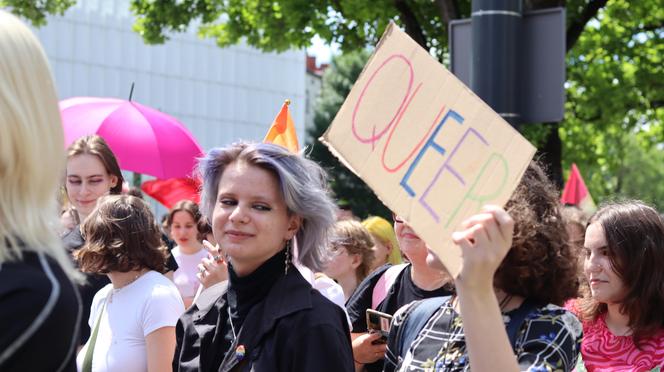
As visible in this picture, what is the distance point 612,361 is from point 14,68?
2.60 meters

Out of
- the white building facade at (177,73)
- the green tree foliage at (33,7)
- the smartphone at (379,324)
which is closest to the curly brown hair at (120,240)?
the smartphone at (379,324)

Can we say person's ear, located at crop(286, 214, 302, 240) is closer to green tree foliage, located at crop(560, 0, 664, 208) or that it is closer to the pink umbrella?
the pink umbrella

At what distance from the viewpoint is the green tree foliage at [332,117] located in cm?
3684

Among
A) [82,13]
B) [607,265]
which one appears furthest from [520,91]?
[82,13]

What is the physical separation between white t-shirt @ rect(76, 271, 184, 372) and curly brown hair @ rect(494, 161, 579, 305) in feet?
6.17

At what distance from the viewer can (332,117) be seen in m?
38.9

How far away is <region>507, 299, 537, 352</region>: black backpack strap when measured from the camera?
246cm

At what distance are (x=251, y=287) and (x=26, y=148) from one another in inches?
55.6

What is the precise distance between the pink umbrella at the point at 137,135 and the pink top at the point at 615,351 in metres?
3.37

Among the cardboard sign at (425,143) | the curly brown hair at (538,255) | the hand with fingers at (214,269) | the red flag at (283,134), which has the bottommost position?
the hand with fingers at (214,269)

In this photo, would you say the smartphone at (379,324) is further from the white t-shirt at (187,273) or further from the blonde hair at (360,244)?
the white t-shirt at (187,273)

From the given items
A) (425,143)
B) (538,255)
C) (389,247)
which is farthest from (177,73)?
(425,143)

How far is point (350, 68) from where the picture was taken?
39188 millimetres

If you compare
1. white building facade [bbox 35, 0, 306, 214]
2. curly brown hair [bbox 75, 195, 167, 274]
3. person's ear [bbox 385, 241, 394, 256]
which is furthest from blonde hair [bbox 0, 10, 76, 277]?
white building facade [bbox 35, 0, 306, 214]
